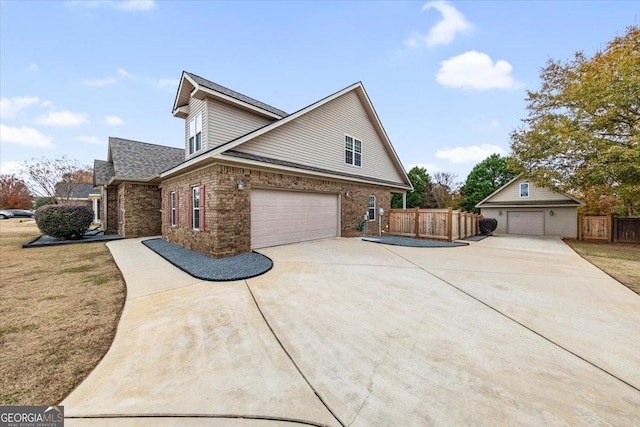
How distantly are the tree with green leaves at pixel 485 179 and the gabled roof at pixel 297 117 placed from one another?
14.9 m

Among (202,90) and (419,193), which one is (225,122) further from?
(419,193)

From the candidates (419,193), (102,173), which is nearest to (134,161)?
(102,173)

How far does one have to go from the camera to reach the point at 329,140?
11727 mm

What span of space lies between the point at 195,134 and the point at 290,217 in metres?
4.96

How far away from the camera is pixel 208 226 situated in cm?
791

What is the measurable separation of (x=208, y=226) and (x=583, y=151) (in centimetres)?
1962

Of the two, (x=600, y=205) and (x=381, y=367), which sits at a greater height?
(x=600, y=205)

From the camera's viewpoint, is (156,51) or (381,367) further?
(156,51)

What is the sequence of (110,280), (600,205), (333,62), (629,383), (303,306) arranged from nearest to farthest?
(629,383), (303,306), (110,280), (333,62), (600,205)

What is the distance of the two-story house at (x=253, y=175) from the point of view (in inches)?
316

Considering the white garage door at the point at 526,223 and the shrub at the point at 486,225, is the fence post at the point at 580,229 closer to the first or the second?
the white garage door at the point at 526,223

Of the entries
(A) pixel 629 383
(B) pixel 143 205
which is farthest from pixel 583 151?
(B) pixel 143 205

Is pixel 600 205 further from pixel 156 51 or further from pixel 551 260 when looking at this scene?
pixel 156 51

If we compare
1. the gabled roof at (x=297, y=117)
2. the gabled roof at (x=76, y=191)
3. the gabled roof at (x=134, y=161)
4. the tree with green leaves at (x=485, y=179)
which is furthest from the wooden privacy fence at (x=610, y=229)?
the gabled roof at (x=76, y=191)
